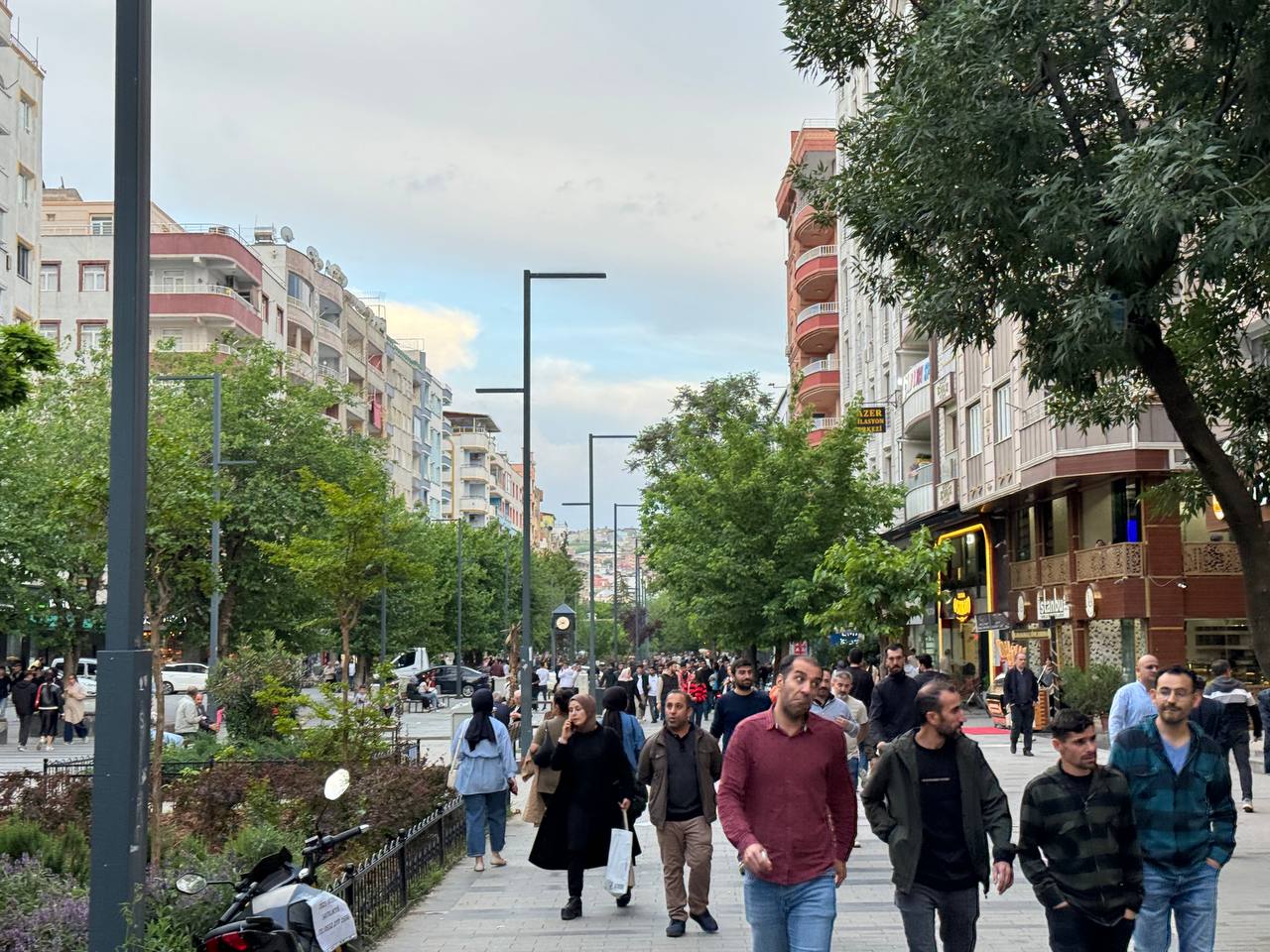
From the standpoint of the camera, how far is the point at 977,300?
548 inches

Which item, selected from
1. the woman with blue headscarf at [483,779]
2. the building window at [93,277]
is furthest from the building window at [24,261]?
the woman with blue headscarf at [483,779]

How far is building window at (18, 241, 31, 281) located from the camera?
50031 mm

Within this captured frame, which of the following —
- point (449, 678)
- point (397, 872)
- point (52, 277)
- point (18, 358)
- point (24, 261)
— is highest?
point (52, 277)

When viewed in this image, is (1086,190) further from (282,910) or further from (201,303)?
(201,303)

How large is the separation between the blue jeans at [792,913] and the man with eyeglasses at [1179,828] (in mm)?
1379

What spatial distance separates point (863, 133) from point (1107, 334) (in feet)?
11.5

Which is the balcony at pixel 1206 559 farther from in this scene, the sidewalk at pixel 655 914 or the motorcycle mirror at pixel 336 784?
the motorcycle mirror at pixel 336 784

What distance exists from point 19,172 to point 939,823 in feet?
161

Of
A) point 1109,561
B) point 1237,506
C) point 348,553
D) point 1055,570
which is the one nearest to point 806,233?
point 1055,570

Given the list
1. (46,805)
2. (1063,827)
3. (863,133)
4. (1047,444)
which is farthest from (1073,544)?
(1063,827)

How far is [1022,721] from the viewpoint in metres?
26.5

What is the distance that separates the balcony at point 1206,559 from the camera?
33594 millimetres

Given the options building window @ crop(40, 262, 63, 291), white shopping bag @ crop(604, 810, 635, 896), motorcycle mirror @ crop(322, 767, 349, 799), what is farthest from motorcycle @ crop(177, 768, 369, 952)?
building window @ crop(40, 262, 63, 291)

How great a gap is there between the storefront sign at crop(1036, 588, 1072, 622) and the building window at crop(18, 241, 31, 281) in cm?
3165
